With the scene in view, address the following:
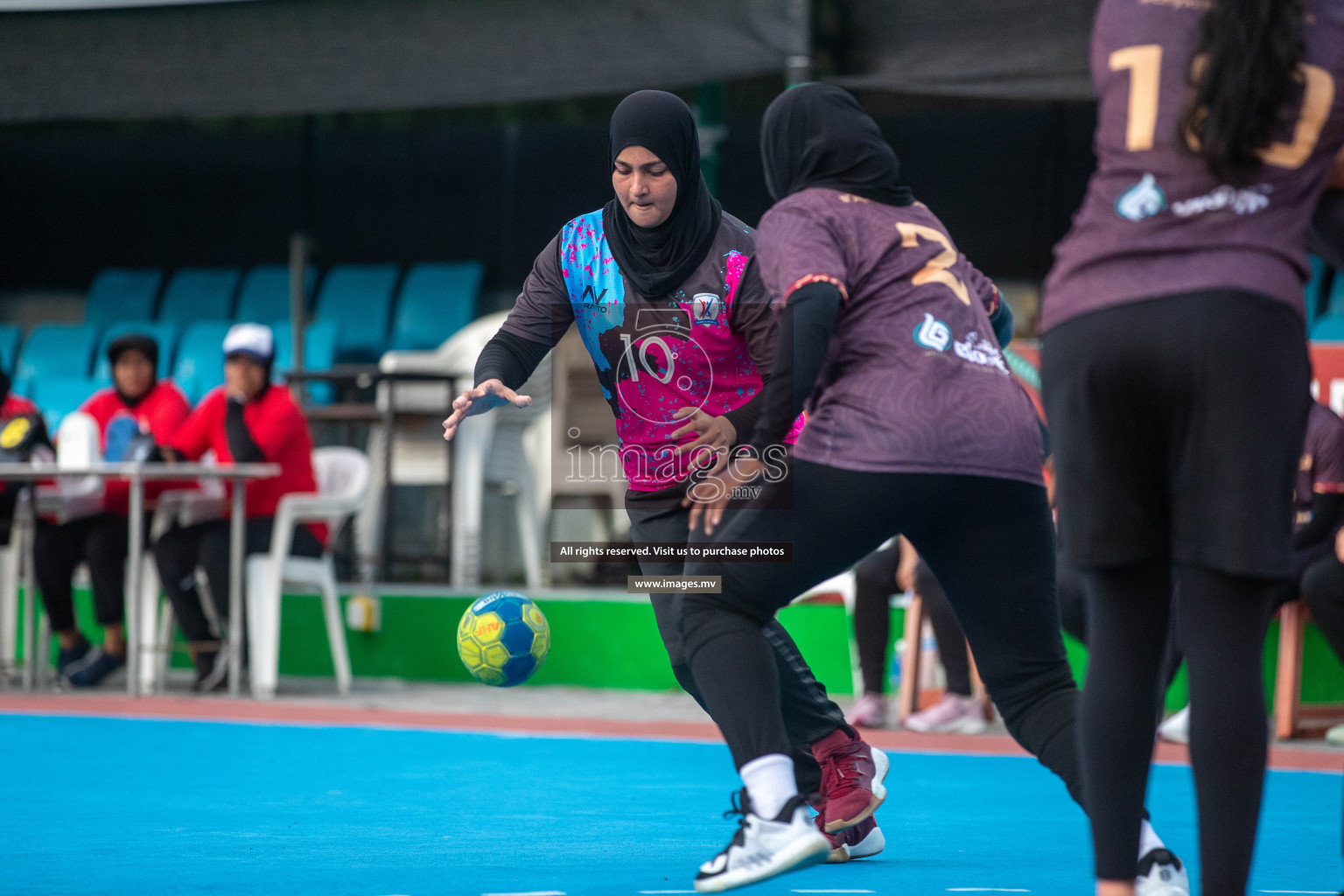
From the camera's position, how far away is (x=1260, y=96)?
2082mm

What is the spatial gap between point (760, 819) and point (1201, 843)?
0.79 meters

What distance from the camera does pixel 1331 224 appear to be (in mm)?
2207

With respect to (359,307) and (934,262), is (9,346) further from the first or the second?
(934,262)

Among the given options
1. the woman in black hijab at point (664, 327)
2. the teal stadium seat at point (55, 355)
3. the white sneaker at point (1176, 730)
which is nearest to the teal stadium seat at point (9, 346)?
the teal stadium seat at point (55, 355)

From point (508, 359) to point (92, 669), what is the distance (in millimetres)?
5391

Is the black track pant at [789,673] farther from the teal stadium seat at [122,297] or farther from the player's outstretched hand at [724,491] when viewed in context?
the teal stadium seat at [122,297]

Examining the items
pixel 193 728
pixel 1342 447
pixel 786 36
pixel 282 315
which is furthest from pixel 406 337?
pixel 1342 447

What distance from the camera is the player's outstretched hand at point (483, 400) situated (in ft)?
10.1

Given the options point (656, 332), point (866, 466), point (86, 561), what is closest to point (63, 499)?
point (86, 561)

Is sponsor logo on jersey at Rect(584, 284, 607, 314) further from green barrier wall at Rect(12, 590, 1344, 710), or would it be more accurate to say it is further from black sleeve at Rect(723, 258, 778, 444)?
green barrier wall at Rect(12, 590, 1344, 710)

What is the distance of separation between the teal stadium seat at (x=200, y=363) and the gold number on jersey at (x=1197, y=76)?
8.41 metres

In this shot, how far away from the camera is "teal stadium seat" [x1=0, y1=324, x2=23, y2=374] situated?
10.9 meters

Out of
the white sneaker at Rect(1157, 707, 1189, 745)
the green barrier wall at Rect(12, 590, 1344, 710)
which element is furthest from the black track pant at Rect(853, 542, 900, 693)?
the white sneaker at Rect(1157, 707, 1189, 745)

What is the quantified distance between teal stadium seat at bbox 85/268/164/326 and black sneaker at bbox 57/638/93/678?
3707 mm
